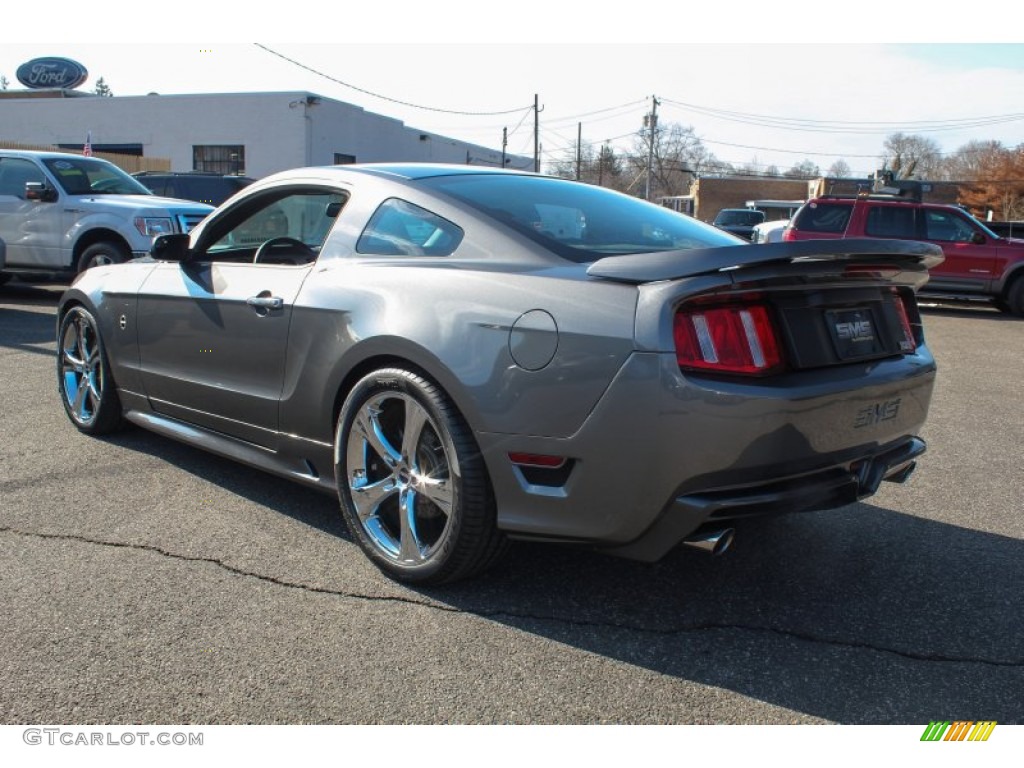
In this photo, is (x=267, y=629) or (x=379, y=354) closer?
(x=267, y=629)

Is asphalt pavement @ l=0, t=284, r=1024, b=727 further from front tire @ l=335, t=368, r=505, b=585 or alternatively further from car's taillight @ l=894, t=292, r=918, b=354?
car's taillight @ l=894, t=292, r=918, b=354

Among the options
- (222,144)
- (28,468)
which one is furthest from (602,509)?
(222,144)

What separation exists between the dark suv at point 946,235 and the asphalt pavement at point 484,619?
11.2 m

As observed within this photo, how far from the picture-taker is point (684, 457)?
2748 mm

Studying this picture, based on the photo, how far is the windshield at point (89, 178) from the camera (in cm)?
1181

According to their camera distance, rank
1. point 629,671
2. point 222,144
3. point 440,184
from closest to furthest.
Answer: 1. point 629,671
2. point 440,184
3. point 222,144

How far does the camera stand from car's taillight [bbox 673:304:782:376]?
2.77 metres

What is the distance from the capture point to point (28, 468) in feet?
15.6

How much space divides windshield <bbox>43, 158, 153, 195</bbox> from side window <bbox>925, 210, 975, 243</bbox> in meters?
12.1

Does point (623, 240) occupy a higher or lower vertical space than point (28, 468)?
higher
